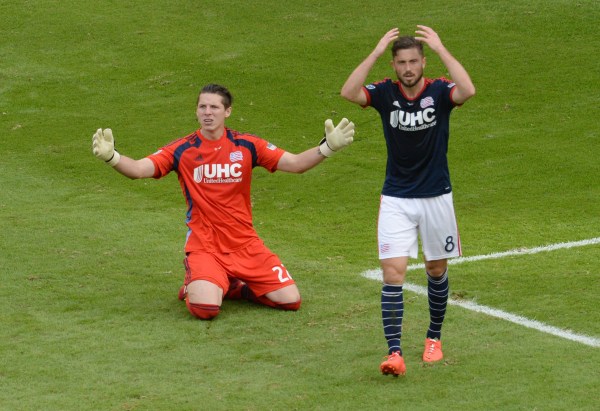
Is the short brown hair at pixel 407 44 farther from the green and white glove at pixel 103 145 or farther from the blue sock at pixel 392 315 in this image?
the green and white glove at pixel 103 145

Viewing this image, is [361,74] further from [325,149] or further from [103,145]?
[103,145]

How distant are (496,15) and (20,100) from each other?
9585 mm

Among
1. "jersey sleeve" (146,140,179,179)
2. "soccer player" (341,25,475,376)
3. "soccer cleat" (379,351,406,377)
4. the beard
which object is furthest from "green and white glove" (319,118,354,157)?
"soccer cleat" (379,351,406,377)

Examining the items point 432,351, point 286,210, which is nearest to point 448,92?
point 432,351

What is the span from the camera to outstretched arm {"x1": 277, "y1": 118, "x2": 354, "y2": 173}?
8.88m

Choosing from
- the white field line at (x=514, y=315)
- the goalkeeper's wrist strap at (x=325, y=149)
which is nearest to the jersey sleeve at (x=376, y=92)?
the goalkeeper's wrist strap at (x=325, y=149)

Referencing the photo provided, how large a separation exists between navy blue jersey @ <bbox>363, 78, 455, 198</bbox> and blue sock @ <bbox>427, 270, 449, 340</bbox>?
67cm

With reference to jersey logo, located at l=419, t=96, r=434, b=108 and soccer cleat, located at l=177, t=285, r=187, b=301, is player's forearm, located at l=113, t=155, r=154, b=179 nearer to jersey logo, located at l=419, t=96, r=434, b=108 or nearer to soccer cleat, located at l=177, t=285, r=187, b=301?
soccer cleat, located at l=177, t=285, r=187, b=301

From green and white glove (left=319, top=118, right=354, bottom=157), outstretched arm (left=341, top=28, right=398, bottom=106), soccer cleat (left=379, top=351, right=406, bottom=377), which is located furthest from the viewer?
green and white glove (left=319, top=118, right=354, bottom=157)

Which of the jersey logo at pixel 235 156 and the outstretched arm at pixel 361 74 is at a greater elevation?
the outstretched arm at pixel 361 74

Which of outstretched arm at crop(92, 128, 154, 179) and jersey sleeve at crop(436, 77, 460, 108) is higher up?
jersey sleeve at crop(436, 77, 460, 108)

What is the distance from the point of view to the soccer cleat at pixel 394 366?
7.52 m

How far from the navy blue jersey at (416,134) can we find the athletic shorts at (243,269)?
2.06 meters

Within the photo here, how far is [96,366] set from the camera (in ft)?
26.6
